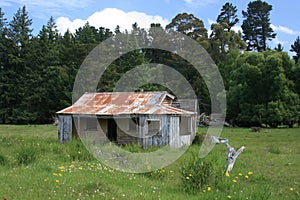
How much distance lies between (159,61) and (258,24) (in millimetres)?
19698

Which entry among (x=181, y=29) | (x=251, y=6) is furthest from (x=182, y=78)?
(x=251, y=6)

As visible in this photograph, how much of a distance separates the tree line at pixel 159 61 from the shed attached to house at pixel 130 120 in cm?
1732

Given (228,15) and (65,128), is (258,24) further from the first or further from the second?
(65,128)

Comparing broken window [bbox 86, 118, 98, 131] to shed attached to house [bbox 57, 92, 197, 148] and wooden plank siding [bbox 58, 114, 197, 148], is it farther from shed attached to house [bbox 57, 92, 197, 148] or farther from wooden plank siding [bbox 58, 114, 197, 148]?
wooden plank siding [bbox 58, 114, 197, 148]

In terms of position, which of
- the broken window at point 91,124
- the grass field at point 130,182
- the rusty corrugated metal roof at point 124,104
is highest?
the rusty corrugated metal roof at point 124,104

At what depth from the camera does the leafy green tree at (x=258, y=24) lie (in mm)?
57594

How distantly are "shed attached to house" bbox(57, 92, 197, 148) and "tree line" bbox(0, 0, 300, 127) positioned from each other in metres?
17.3

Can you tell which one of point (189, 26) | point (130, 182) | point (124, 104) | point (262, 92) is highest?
point (189, 26)

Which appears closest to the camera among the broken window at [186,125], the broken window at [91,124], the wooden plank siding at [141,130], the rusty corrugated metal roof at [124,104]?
the wooden plank siding at [141,130]

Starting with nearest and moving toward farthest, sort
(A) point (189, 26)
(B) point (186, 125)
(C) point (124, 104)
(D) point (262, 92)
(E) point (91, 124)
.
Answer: (C) point (124, 104)
(B) point (186, 125)
(E) point (91, 124)
(D) point (262, 92)
(A) point (189, 26)

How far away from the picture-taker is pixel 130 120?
22.8m

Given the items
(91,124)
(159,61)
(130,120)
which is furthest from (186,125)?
(159,61)

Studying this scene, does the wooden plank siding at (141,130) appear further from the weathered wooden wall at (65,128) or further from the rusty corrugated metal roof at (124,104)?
the rusty corrugated metal roof at (124,104)

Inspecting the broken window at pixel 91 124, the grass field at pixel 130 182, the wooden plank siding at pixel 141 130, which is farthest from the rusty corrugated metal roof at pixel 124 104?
the grass field at pixel 130 182
